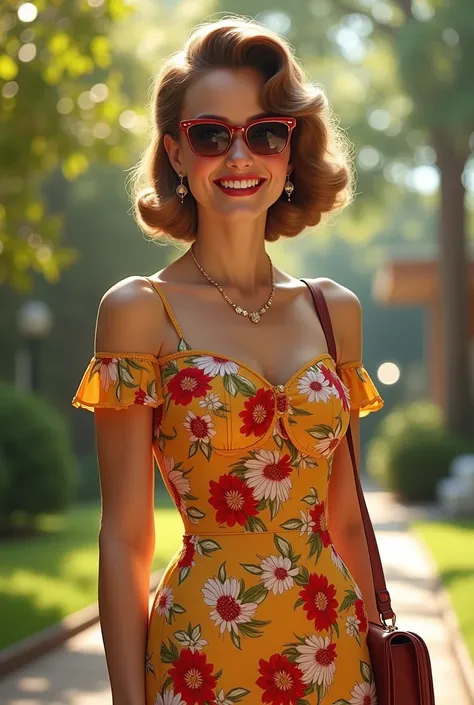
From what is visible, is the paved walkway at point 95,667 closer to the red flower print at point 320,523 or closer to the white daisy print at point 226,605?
the red flower print at point 320,523

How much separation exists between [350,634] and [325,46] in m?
31.4

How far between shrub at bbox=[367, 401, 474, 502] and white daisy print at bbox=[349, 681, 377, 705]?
79.1ft

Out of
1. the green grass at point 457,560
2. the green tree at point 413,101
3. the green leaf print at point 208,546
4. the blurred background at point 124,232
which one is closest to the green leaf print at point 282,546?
the green leaf print at point 208,546


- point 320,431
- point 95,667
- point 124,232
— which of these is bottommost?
point 95,667

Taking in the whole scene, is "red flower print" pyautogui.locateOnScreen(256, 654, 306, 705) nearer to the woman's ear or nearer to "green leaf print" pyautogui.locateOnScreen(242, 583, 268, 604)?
"green leaf print" pyautogui.locateOnScreen(242, 583, 268, 604)

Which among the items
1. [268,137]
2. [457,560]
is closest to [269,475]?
[268,137]

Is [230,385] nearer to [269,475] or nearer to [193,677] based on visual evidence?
[269,475]

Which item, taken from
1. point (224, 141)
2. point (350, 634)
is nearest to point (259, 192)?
point (224, 141)

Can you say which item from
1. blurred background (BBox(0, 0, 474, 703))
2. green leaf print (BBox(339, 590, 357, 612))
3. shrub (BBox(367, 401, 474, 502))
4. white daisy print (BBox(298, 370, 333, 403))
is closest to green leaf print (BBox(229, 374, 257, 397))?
white daisy print (BBox(298, 370, 333, 403))

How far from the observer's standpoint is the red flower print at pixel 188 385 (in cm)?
289

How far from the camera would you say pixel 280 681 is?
283cm

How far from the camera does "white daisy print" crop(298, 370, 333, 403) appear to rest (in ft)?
9.79

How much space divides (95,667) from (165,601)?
248 inches

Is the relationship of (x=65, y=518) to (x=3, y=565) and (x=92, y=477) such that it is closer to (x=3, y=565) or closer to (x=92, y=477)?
(x=3, y=565)
